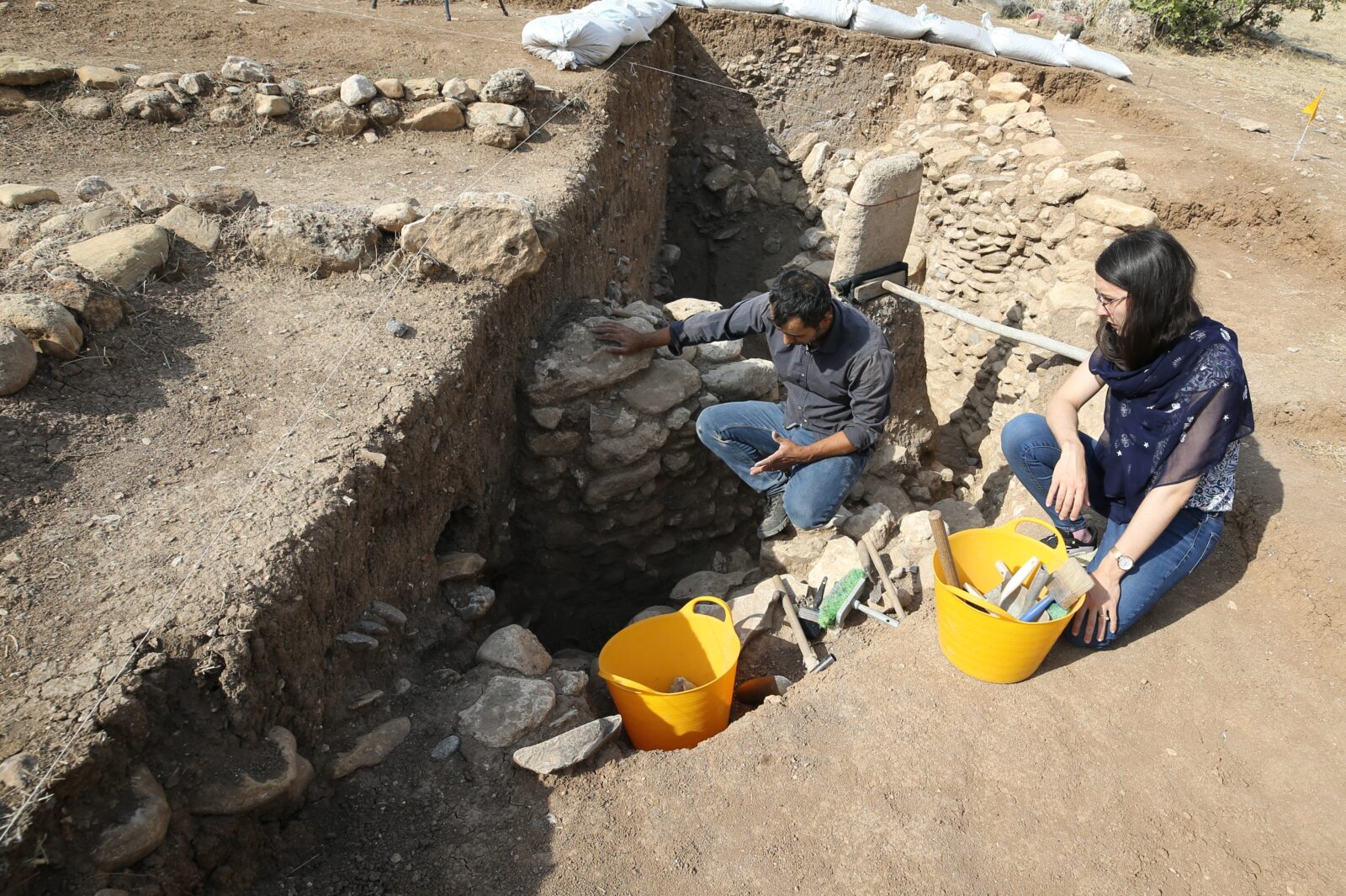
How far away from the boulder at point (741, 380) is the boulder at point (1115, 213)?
2778 mm

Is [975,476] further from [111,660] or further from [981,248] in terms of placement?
[111,660]

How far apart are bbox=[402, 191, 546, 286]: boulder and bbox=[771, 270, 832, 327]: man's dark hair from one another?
4.18ft

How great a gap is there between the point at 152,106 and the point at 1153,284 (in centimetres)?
589

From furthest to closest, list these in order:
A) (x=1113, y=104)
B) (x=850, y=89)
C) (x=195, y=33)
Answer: (x=850, y=89) < (x=1113, y=104) < (x=195, y=33)

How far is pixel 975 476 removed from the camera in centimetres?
581

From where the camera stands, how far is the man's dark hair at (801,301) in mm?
3678

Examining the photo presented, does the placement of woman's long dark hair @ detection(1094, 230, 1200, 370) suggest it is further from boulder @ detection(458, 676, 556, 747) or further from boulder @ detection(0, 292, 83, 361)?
boulder @ detection(0, 292, 83, 361)

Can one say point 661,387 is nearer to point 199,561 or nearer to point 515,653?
point 515,653

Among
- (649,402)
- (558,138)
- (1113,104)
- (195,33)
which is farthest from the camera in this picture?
(1113,104)

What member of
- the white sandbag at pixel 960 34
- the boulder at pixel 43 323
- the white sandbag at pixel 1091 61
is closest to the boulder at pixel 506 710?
the boulder at pixel 43 323

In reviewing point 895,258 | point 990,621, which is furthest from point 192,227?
point 895,258

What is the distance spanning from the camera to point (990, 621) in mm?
2771

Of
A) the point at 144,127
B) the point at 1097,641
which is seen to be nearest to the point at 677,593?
the point at 1097,641

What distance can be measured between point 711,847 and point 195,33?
7.04 metres
